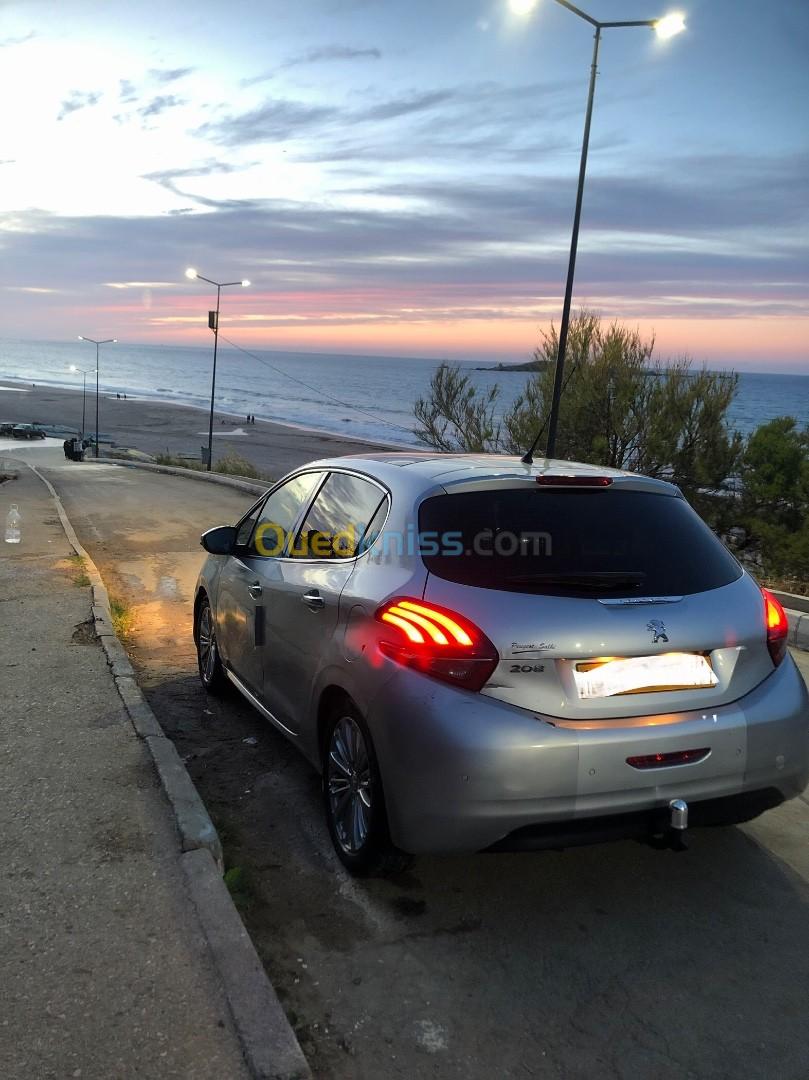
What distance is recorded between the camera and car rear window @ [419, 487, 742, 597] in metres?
3.21

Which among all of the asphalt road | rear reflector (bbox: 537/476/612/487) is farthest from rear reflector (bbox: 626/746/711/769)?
rear reflector (bbox: 537/476/612/487)

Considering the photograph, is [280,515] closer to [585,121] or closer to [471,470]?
[471,470]

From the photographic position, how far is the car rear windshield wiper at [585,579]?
3.17 m

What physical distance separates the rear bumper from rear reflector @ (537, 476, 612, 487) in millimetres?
999

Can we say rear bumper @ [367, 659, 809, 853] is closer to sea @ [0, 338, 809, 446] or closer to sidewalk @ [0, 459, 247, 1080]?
sidewalk @ [0, 459, 247, 1080]

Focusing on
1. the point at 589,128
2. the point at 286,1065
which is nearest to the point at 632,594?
the point at 286,1065

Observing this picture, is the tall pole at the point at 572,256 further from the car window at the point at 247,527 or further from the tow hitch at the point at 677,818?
the tow hitch at the point at 677,818

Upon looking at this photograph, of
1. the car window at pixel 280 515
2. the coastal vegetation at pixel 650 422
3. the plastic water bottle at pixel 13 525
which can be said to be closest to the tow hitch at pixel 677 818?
the car window at pixel 280 515

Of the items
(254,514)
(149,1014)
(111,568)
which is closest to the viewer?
(149,1014)

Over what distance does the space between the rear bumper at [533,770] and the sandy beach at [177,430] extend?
45.7 m

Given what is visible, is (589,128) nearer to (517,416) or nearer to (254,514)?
(254,514)

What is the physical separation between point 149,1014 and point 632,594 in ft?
6.92

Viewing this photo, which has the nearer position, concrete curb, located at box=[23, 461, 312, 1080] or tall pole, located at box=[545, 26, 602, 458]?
concrete curb, located at box=[23, 461, 312, 1080]

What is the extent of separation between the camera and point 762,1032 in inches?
107
